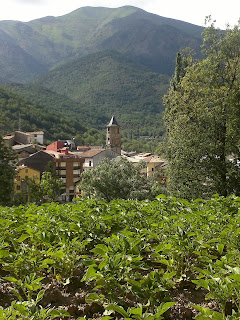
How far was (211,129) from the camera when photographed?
12.0 metres

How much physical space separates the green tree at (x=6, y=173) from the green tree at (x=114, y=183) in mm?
5090

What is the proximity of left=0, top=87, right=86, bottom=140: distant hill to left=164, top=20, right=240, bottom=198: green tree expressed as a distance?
90.3m

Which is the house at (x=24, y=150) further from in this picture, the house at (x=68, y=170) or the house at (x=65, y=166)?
the house at (x=68, y=170)

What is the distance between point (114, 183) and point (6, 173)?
730 centimetres

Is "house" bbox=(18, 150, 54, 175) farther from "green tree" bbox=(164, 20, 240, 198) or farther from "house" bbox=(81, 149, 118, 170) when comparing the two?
"green tree" bbox=(164, 20, 240, 198)

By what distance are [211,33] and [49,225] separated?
39.4ft

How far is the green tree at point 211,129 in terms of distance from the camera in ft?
38.5

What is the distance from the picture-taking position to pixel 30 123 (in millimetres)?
111750

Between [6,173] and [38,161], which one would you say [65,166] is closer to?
[38,161]

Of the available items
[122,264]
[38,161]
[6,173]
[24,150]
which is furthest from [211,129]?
[24,150]

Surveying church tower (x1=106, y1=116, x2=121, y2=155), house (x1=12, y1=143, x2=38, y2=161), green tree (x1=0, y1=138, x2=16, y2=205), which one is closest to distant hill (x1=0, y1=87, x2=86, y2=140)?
house (x1=12, y1=143, x2=38, y2=161)

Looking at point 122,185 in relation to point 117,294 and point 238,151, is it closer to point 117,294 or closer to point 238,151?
point 238,151

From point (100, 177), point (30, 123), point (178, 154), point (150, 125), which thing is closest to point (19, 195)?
point (100, 177)

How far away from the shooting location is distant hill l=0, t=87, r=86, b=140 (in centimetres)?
10419
